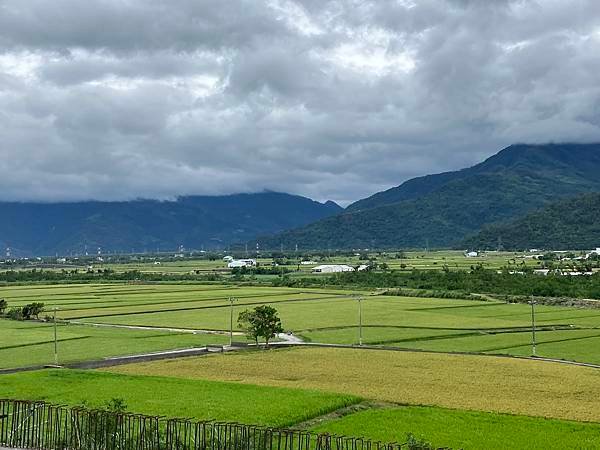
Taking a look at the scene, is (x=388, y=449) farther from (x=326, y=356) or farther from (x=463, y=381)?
(x=326, y=356)

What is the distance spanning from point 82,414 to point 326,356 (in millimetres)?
28459

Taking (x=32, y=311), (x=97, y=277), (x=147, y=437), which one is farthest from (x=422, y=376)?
(x=97, y=277)

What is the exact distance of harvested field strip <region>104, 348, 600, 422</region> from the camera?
3859 cm

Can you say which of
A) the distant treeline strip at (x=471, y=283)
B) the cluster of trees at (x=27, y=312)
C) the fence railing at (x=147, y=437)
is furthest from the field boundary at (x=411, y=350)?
the distant treeline strip at (x=471, y=283)

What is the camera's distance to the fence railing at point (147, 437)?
1133 inches

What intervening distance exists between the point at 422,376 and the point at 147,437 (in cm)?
2208

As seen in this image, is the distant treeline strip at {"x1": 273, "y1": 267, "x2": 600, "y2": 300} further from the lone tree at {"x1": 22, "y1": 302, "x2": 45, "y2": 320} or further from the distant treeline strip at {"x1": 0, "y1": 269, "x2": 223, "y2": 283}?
the lone tree at {"x1": 22, "y1": 302, "x2": 45, "y2": 320}

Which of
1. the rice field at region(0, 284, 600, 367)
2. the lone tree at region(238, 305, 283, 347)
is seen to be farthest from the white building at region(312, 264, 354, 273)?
the lone tree at region(238, 305, 283, 347)

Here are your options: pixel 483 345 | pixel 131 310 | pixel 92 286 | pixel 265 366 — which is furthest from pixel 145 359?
pixel 92 286

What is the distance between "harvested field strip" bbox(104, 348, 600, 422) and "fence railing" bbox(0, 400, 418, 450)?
1040 centimetres

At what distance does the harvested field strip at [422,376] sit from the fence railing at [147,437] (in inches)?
409

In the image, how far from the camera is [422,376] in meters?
46.5

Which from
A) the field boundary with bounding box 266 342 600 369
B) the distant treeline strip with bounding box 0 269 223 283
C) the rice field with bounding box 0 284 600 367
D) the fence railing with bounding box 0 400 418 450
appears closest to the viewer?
the fence railing with bounding box 0 400 418 450

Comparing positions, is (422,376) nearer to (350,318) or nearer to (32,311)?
(350,318)
